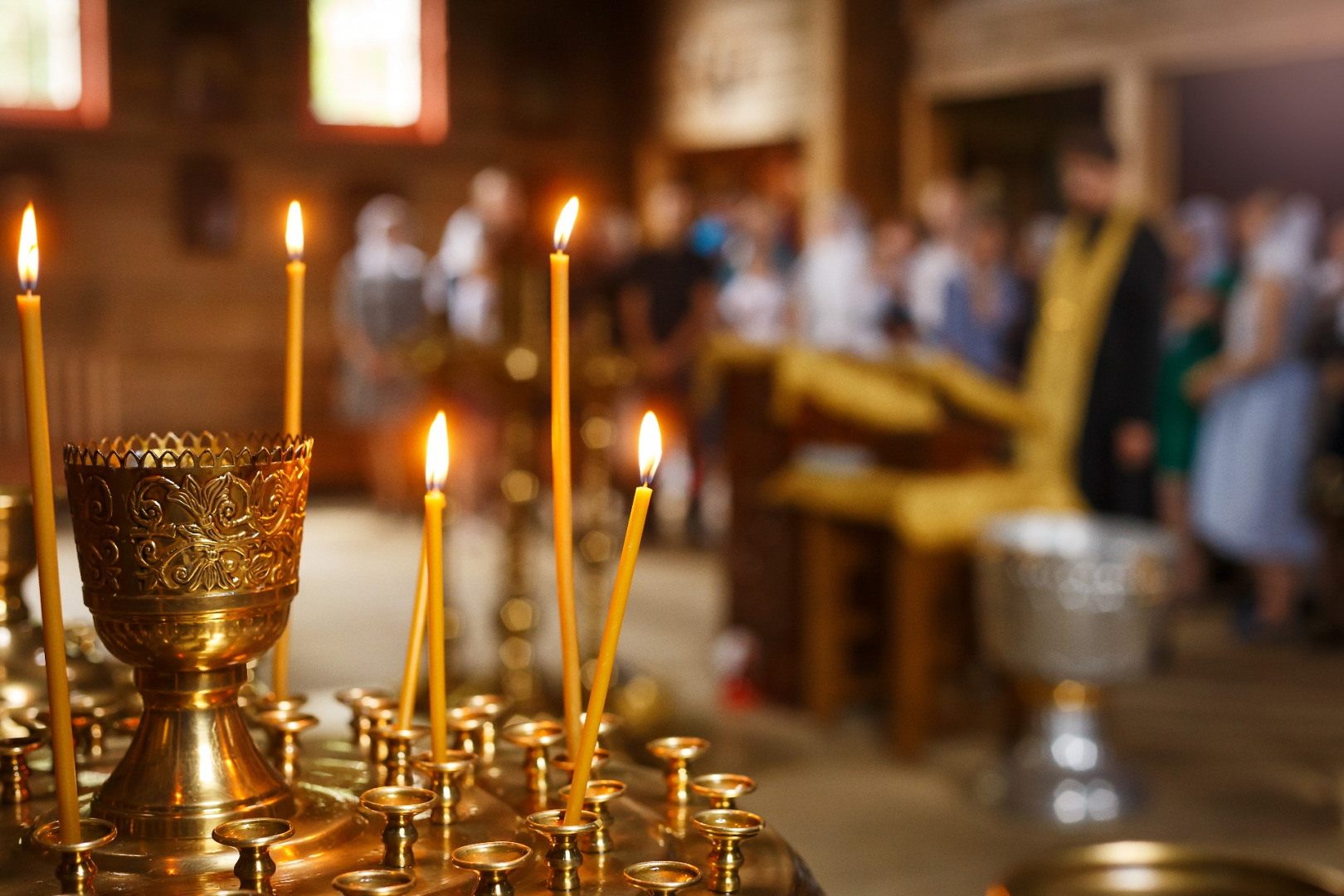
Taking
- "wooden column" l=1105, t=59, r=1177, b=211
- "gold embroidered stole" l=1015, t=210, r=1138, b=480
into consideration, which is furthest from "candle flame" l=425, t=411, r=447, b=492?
"wooden column" l=1105, t=59, r=1177, b=211

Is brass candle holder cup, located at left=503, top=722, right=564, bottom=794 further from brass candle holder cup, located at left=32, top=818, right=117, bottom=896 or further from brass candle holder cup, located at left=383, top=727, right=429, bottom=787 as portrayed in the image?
brass candle holder cup, located at left=32, top=818, right=117, bottom=896

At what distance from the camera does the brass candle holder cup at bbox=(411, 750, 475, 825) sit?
839mm

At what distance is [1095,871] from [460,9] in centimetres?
1116

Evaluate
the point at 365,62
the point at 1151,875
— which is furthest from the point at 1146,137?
the point at 1151,875

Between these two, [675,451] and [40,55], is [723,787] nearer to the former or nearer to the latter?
[675,451]

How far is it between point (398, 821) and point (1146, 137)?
805 cm

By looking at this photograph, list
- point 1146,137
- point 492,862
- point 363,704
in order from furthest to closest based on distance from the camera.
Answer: point 1146,137
point 363,704
point 492,862

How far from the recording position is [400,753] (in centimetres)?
93

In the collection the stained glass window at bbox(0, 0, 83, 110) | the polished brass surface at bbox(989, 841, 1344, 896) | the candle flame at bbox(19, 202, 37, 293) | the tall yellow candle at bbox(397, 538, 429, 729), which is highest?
the stained glass window at bbox(0, 0, 83, 110)

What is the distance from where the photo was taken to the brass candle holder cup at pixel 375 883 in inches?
26.3

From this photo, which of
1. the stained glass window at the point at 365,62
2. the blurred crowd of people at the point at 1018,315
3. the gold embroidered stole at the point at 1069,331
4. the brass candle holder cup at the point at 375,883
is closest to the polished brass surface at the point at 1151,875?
the brass candle holder cup at the point at 375,883

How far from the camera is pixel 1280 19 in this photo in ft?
24.0

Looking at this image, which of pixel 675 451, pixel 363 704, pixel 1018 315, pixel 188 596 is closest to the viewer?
pixel 188 596

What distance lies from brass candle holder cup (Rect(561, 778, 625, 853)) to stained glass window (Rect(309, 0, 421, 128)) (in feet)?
36.6
